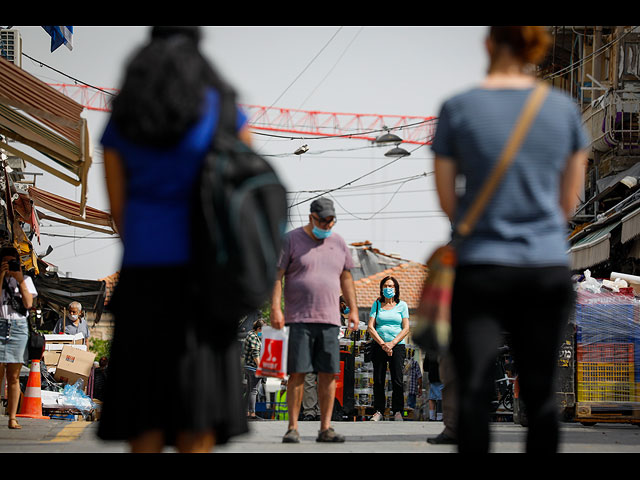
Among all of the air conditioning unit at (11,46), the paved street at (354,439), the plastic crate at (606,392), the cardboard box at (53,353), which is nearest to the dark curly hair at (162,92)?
the paved street at (354,439)

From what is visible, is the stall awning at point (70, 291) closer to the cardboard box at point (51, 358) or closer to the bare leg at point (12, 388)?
the cardboard box at point (51, 358)

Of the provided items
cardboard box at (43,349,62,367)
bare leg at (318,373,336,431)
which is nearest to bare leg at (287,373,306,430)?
bare leg at (318,373,336,431)

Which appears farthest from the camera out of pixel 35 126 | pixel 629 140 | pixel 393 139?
pixel 629 140

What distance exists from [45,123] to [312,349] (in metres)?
4.46

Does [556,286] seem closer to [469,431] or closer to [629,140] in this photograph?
[469,431]

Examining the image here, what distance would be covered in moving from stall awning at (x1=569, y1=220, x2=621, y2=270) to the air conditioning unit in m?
11.6

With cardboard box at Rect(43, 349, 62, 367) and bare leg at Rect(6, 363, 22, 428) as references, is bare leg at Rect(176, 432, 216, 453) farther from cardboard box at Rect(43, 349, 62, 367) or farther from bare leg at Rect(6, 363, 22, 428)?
cardboard box at Rect(43, 349, 62, 367)

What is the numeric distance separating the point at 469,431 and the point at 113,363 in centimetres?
138

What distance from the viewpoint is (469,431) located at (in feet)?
12.9

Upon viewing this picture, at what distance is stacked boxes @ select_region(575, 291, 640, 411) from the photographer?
11.4 metres

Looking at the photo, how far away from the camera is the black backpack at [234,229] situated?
3631 millimetres
